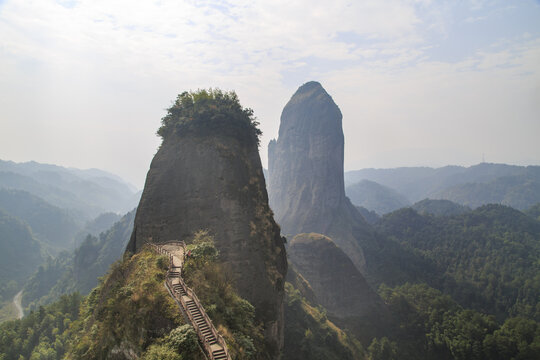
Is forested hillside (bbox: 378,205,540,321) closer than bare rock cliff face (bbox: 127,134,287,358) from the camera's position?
No

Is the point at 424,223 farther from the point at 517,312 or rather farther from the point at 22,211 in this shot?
the point at 22,211

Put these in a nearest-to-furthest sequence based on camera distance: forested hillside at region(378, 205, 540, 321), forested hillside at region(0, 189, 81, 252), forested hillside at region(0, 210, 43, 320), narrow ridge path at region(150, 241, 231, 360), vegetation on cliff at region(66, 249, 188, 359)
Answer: narrow ridge path at region(150, 241, 231, 360), vegetation on cliff at region(66, 249, 188, 359), forested hillside at region(378, 205, 540, 321), forested hillside at region(0, 210, 43, 320), forested hillside at region(0, 189, 81, 252)

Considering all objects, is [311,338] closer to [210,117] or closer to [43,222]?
[210,117]

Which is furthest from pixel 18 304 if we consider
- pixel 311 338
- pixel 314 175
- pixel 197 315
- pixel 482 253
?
pixel 482 253

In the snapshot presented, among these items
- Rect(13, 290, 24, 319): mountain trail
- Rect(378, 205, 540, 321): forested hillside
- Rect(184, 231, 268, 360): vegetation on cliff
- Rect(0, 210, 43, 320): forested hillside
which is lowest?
Rect(13, 290, 24, 319): mountain trail

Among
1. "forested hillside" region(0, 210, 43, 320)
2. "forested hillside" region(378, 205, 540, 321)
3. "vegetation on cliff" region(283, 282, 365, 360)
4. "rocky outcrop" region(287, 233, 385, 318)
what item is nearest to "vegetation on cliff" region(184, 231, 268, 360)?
"vegetation on cliff" region(283, 282, 365, 360)

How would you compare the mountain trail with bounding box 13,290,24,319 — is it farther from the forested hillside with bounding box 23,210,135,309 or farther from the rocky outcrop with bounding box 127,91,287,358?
the rocky outcrop with bounding box 127,91,287,358

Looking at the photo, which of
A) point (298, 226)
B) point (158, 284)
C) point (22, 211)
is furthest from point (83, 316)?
point (22, 211)
